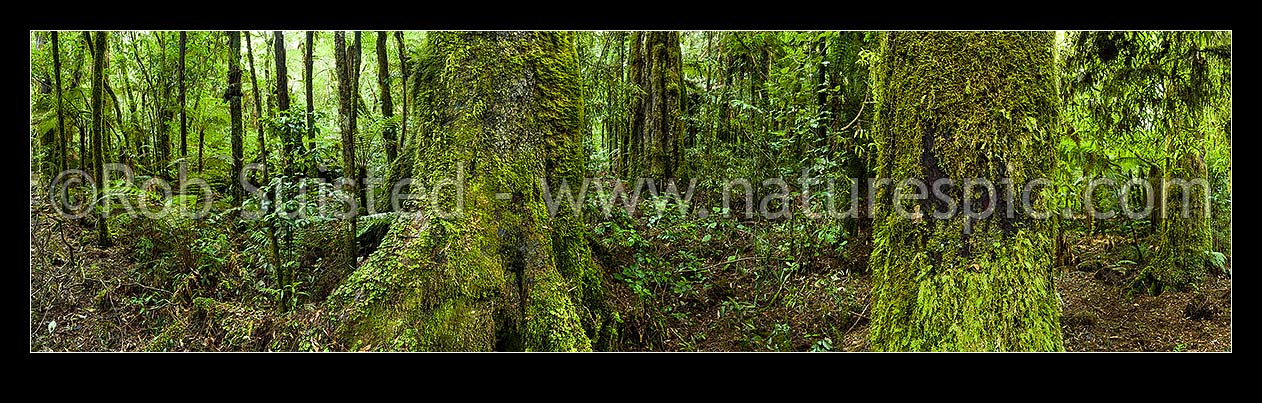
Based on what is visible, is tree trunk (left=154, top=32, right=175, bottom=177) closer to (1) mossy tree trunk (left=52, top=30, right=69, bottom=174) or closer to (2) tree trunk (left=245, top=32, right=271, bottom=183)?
(2) tree trunk (left=245, top=32, right=271, bottom=183)

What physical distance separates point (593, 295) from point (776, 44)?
5.55 metres

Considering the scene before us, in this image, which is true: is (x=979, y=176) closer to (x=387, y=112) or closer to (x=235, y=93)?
(x=235, y=93)

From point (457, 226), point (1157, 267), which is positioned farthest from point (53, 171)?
point (1157, 267)

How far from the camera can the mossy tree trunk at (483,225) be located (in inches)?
166

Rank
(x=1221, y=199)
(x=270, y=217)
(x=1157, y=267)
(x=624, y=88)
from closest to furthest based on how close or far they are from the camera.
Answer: (x=270, y=217), (x=1157, y=267), (x=624, y=88), (x=1221, y=199)

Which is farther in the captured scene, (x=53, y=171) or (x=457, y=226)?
(x=53, y=171)

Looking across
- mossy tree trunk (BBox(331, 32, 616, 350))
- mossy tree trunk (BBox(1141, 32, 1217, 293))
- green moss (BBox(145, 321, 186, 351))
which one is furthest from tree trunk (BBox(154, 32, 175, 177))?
mossy tree trunk (BBox(1141, 32, 1217, 293))

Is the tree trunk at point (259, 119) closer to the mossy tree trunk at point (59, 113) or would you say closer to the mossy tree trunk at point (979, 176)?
the mossy tree trunk at point (59, 113)

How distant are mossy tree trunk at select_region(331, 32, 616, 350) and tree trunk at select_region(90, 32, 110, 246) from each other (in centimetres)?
523

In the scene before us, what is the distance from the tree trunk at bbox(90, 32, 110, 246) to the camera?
25.3 ft

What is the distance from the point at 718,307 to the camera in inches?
274

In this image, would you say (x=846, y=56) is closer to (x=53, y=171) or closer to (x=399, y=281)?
(x=399, y=281)

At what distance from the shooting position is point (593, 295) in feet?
18.1

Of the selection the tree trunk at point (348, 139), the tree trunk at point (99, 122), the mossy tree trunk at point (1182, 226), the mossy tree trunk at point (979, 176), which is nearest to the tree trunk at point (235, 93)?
the tree trunk at point (348, 139)
